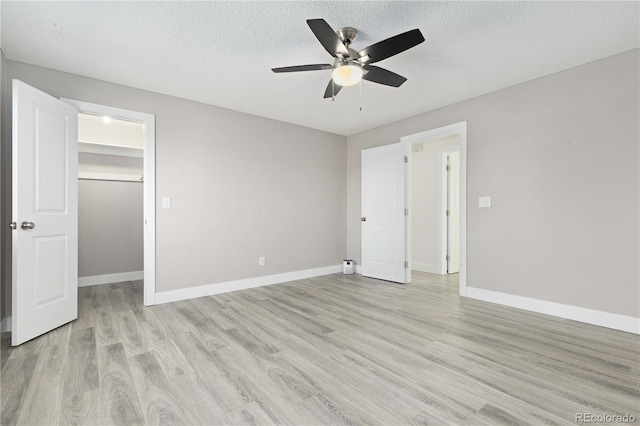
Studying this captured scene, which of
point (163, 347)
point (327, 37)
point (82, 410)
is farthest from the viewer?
point (163, 347)

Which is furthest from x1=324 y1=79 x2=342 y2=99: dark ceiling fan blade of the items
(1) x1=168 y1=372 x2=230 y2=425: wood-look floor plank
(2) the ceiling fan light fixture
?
(1) x1=168 y1=372 x2=230 y2=425: wood-look floor plank

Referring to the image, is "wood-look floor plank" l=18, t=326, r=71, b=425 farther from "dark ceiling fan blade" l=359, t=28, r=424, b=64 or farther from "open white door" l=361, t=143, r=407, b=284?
"open white door" l=361, t=143, r=407, b=284

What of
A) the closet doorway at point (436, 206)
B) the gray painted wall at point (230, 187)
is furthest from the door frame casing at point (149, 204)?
the closet doorway at point (436, 206)

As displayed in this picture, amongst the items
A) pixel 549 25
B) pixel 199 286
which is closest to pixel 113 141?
pixel 199 286

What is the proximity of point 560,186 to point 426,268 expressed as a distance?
2.83 metres

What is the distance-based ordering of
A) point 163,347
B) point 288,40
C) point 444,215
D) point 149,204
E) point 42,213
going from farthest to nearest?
point 444,215
point 149,204
point 42,213
point 288,40
point 163,347

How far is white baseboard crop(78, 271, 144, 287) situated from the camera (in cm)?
431

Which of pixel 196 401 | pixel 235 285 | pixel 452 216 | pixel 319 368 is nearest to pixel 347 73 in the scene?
pixel 319 368

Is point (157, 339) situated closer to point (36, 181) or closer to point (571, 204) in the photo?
point (36, 181)

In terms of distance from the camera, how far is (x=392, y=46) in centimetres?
200

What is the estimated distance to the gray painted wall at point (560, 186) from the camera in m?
2.60

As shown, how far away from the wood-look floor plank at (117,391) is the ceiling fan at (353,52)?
7.88 ft

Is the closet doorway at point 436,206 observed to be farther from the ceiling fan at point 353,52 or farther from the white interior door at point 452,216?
the ceiling fan at point 353,52

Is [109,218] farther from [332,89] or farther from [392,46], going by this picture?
[392,46]
